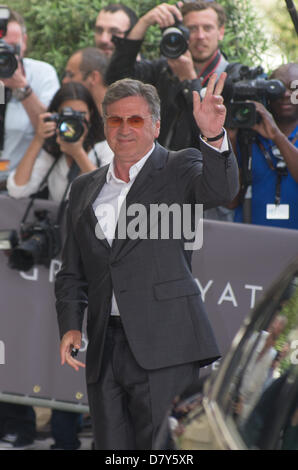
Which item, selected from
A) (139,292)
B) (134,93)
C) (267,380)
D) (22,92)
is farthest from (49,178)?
(267,380)

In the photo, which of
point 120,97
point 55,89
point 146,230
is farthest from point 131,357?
point 55,89

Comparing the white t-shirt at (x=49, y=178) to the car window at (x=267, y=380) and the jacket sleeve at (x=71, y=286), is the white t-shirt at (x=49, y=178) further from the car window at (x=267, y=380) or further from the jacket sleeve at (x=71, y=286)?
the car window at (x=267, y=380)

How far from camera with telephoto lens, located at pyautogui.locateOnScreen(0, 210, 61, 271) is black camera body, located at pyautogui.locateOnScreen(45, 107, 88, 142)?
45cm

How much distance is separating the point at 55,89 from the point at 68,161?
952 millimetres

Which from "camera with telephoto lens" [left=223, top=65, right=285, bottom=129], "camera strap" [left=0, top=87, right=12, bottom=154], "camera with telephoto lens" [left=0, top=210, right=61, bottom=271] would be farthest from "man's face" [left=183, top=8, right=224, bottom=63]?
"camera with telephoto lens" [left=0, top=210, right=61, bottom=271]

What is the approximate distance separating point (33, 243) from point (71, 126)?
26.5 inches

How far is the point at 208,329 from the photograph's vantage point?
3.95m

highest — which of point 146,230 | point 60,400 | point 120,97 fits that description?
point 120,97

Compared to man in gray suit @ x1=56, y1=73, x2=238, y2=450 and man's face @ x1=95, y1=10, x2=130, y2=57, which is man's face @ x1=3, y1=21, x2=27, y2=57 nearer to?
man's face @ x1=95, y1=10, x2=130, y2=57

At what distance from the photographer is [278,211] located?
547cm

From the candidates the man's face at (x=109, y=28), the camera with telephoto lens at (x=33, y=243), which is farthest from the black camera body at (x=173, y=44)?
the man's face at (x=109, y=28)

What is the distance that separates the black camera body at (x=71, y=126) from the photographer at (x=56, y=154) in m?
0.13

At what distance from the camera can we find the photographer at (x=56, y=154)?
582 cm

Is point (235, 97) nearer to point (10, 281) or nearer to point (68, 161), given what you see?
point (68, 161)
